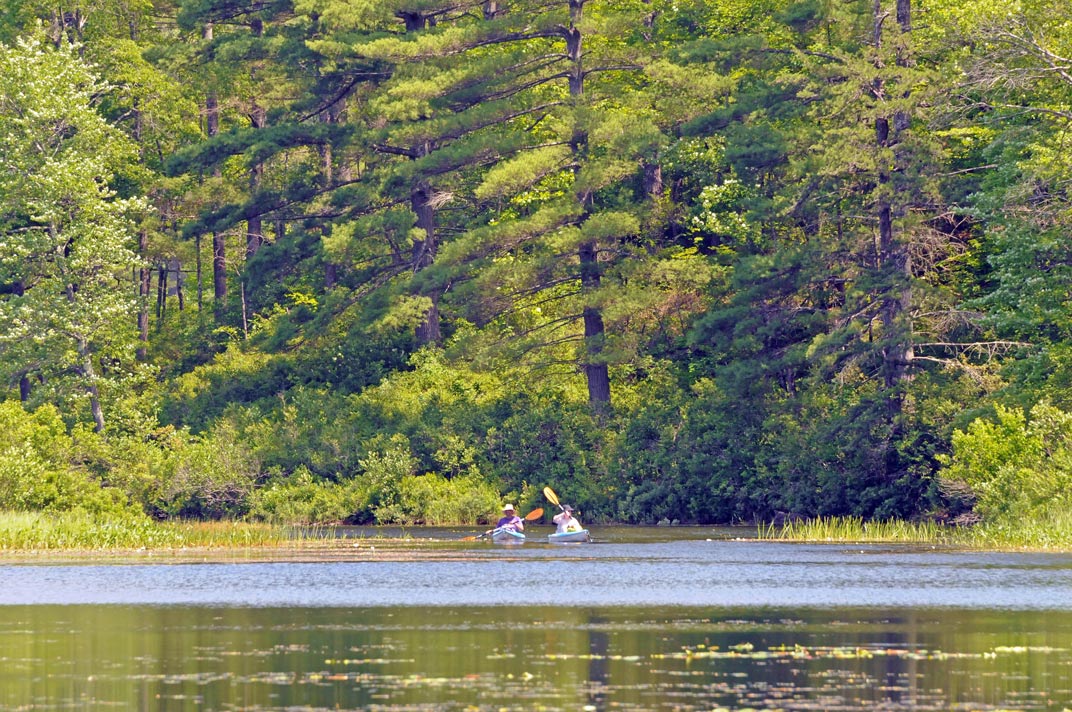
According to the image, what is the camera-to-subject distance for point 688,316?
52156 millimetres

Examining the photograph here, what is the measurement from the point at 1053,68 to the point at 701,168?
15.1 meters

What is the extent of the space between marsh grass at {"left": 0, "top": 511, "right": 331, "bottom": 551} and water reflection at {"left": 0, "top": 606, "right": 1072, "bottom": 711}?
1408cm

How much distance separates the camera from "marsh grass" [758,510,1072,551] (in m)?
36.2

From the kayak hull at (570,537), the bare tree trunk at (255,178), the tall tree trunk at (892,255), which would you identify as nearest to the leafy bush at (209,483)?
the kayak hull at (570,537)

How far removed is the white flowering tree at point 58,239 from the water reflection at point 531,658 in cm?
3116

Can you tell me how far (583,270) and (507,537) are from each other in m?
12.8

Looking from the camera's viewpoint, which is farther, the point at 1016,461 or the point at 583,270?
the point at 583,270

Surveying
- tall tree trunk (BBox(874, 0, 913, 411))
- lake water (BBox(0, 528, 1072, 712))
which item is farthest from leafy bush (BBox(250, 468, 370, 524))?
tall tree trunk (BBox(874, 0, 913, 411))

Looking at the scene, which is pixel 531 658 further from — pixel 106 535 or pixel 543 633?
pixel 106 535

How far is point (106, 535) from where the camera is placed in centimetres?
3878

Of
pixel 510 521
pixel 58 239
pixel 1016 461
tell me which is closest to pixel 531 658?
pixel 1016 461

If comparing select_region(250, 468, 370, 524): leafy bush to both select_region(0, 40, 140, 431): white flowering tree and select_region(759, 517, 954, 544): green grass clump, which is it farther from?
select_region(759, 517, 954, 544): green grass clump

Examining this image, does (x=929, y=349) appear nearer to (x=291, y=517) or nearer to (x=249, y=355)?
(x=291, y=517)

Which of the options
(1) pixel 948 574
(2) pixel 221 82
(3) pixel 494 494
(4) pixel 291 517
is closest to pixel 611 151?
(3) pixel 494 494
